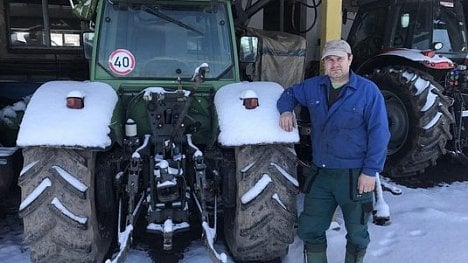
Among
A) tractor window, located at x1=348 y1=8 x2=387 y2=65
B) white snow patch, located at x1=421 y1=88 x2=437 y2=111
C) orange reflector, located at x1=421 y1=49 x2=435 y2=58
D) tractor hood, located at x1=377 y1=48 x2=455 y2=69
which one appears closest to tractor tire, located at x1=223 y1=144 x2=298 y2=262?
white snow patch, located at x1=421 y1=88 x2=437 y2=111

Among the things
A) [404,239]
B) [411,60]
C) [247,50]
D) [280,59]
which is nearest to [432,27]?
[411,60]

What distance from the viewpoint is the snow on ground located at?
12.0 ft

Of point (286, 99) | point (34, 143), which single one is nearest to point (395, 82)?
point (286, 99)

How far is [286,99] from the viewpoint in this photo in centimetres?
326

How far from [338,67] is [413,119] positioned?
9.80 feet

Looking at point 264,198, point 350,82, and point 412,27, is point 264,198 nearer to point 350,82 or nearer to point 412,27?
point 350,82

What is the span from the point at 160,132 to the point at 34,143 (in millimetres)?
839

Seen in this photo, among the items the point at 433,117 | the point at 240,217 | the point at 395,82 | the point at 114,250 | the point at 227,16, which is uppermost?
the point at 227,16

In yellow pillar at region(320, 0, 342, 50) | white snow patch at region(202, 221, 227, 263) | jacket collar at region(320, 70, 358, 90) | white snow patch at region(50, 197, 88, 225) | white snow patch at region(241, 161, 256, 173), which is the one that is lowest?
white snow patch at region(202, 221, 227, 263)

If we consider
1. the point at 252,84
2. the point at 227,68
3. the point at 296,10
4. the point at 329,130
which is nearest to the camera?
the point at 329,130

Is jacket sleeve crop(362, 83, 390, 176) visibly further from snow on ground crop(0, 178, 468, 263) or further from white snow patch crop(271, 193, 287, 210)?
snow on ground crop(0, 178, 468, 263)

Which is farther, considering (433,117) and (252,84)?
(433,117)

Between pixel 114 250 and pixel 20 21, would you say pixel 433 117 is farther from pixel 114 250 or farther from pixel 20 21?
pixel 20 21

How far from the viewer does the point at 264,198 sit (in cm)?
319
